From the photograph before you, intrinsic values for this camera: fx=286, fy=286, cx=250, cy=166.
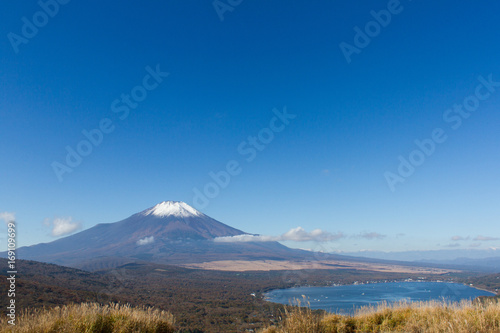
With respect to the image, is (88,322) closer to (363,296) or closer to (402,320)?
(402,320)

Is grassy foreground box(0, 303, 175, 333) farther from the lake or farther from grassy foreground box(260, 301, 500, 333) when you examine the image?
the lake

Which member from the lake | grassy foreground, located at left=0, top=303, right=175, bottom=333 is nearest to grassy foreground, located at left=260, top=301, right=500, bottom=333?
grassy foreground, located at left=0, top=303, right=175, bottom=333

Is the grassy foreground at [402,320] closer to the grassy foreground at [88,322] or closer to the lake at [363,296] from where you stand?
the grassy foreground at [88,322]

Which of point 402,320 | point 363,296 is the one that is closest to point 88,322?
point 402,320

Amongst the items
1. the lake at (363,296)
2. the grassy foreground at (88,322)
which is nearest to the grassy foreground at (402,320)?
the grassy foreground at (88,322)

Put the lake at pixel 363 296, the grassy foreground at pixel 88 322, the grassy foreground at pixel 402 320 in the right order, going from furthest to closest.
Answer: the lake at pixel 363 296, the grassy foreground at pixel 402 320, the grassy foreground at pixel 88 322

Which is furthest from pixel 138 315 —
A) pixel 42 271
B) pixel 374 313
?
pixel 42 271
